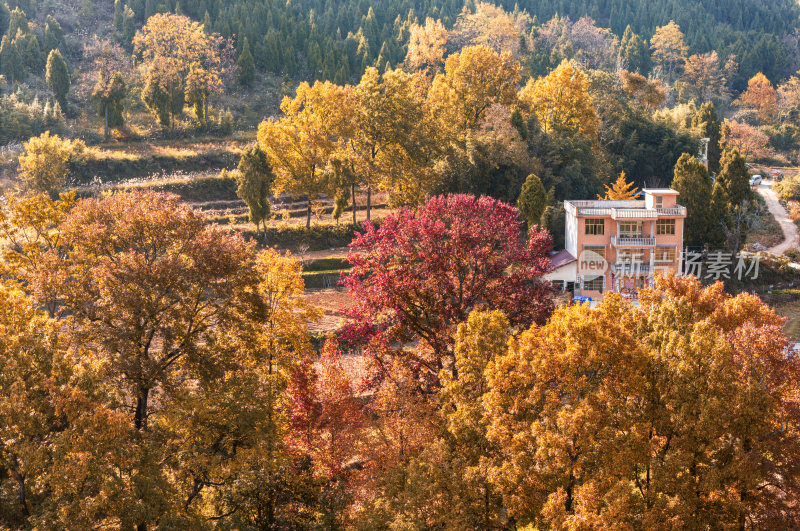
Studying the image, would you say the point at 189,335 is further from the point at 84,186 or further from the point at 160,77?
the point at 160,77

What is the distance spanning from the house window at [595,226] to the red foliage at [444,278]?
514 inches

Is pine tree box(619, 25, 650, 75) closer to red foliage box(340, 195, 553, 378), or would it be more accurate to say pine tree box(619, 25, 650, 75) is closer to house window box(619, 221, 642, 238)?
house window box(619, 221, 642, 238)

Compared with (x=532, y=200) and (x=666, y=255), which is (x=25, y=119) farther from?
(x=666, y=255)

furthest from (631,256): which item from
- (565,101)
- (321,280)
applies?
(565,101)

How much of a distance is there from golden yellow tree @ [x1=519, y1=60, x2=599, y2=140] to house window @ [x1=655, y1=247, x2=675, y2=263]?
53.3 ft

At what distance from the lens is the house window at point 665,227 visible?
117 ft

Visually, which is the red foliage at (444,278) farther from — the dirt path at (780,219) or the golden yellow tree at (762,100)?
the golden yellow tree at (762,100)

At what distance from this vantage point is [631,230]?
3562cm

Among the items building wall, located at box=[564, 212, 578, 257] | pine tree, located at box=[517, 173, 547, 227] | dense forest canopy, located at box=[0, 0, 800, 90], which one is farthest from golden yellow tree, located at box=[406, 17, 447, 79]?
building wall, located at box=[564, 212, 578, 257]

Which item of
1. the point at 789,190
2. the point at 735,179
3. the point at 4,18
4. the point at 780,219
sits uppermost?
the point at 4,18

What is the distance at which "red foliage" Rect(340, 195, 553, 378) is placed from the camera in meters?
22.9

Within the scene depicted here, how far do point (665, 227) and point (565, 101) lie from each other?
17.7 metres

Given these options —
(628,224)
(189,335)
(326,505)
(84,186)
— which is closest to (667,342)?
(326,505)

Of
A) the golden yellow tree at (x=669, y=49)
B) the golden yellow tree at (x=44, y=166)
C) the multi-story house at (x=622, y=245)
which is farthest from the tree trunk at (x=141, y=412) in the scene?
the golden yellow tree at (x=669, y=49)
